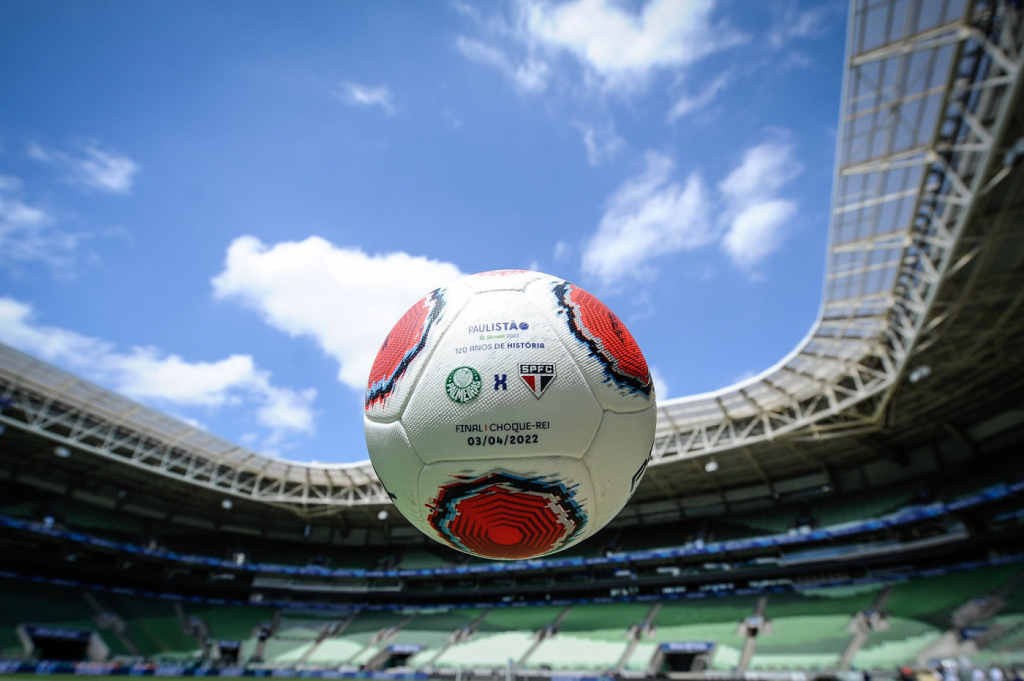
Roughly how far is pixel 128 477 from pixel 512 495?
31887 millimetres

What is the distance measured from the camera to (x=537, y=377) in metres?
3.38

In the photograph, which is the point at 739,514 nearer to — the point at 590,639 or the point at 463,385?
the point at 590,639

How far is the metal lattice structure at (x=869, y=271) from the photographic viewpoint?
1044cm

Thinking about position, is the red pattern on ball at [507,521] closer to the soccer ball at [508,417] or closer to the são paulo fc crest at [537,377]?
the soccer ball at [508,417]

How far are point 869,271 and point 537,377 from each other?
1542 cm

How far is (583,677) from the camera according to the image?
71.2 ft

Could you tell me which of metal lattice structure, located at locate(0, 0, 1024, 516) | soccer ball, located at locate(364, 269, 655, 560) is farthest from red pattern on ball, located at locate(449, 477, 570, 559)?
metal lattice structure, located at locate(0, 0, 1024, 516)

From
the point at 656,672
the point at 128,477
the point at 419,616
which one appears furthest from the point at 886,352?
the point at 128,477

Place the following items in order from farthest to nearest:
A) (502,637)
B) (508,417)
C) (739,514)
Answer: (739,514), (502,637), (508,417)

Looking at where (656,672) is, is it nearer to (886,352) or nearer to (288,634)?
(886,352)

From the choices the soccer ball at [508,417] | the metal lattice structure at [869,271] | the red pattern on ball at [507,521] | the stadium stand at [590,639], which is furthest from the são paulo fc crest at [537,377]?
the stadium stand at [590,639]

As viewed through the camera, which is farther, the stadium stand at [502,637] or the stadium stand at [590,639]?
the stadium stand at [502,637]

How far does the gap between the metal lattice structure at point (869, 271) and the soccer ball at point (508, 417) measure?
34.4 feet

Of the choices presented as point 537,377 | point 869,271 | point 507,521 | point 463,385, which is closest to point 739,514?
point 869,271
